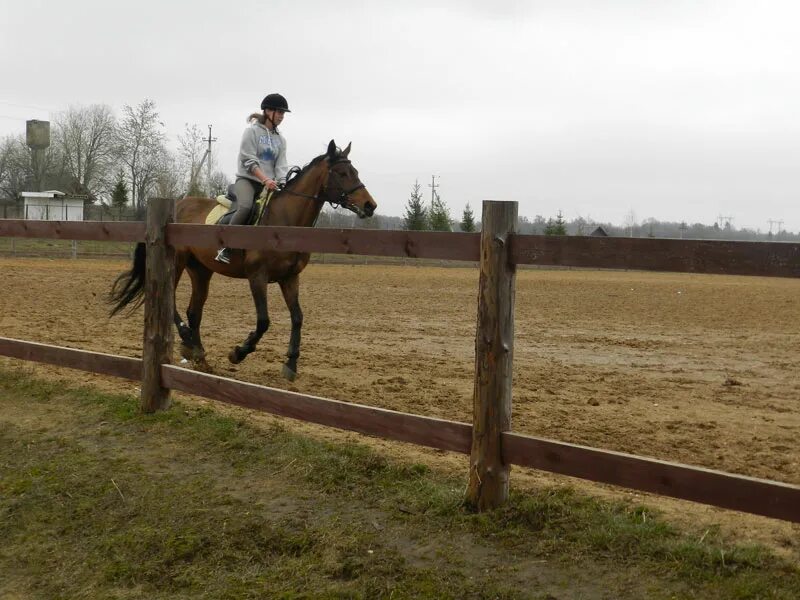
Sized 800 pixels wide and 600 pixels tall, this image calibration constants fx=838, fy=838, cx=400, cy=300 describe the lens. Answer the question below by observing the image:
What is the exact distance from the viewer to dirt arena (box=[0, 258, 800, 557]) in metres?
5.66

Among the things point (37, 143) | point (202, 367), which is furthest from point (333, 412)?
point (37, 143)

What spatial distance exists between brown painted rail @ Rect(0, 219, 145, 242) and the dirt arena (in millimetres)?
1248

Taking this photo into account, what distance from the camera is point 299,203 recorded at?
7805mm

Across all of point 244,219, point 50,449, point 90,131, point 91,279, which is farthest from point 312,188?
point 90,131

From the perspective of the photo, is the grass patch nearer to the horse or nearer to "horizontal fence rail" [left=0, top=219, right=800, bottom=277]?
"horizontal fence rail" [left=0, top=219, right=800, bottom=277]

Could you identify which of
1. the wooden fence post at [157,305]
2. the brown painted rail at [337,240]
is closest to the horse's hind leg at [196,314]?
the wooden fence post at [157,305]

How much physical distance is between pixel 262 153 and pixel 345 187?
2.85 feet

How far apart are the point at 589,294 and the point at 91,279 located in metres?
11.9

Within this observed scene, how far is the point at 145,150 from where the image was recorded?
6694cm

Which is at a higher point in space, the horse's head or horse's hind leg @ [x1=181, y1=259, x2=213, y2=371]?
the horse's head

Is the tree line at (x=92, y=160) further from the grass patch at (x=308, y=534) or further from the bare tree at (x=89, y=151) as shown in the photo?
the grass patch at (x=308, y=534)

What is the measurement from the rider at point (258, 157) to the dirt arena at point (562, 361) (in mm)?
1591

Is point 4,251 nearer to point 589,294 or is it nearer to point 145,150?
point 589,294

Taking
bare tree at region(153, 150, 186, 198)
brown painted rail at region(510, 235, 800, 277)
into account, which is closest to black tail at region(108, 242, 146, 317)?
brown painted rail at region(510, 235, 800, 277)
